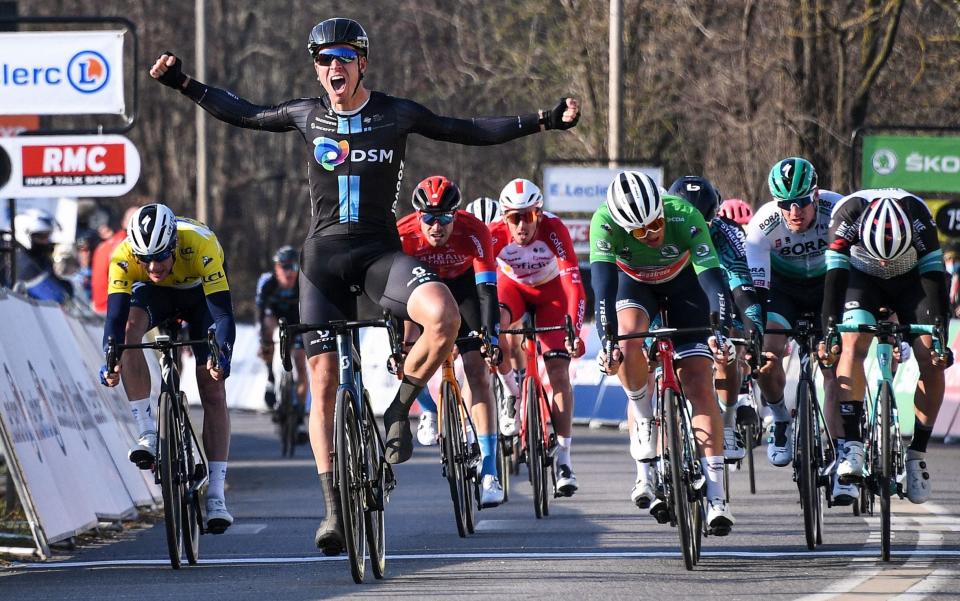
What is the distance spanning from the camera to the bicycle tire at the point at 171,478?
32.3 feet

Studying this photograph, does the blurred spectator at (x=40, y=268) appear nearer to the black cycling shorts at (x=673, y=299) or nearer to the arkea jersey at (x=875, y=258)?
the black cycling shorts at (x=673, y=299)

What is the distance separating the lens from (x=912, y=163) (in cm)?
2316

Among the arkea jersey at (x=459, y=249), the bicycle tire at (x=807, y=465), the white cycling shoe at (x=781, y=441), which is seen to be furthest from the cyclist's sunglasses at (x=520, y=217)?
the bicycle tire at (x=807, y=465)

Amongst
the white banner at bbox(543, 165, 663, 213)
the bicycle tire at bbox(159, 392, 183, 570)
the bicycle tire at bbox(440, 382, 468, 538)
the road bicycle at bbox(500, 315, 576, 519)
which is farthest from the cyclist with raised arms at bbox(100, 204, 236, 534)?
the white banner at bbox(543, 165, 663, 213)

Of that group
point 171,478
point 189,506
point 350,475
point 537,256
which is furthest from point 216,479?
point 537,256

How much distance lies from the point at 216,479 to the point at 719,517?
2895 mm

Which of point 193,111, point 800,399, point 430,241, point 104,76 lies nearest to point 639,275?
point 800,399

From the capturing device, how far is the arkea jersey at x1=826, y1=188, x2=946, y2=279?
10.6m

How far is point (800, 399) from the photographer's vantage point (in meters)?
10.7

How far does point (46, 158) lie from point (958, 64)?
15.5 m

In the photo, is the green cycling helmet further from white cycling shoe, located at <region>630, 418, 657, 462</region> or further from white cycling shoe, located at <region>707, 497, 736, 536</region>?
white cycling shoe, located at <region>707, 497, 736, 536</region>

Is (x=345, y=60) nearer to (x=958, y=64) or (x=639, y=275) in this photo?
(x=639, y=275)

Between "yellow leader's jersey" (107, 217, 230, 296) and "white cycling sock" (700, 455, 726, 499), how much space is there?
2866 mm

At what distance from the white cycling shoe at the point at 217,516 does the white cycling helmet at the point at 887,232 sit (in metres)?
3.86
